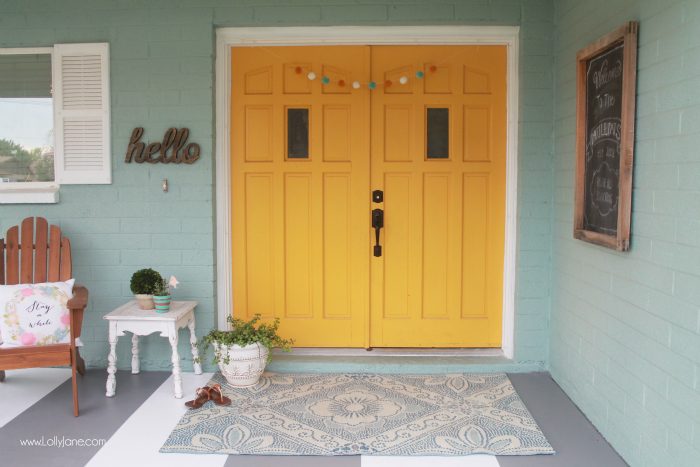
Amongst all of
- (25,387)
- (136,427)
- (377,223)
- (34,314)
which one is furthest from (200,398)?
(377,223)

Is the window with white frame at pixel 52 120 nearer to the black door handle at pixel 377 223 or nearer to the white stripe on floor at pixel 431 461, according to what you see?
the black door handle at pixel 377 223

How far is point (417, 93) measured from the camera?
13.9 feet

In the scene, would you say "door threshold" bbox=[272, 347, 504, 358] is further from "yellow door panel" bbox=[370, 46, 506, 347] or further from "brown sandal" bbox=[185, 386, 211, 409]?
"brown sandal" bbox=[185, 386, 211, 409]

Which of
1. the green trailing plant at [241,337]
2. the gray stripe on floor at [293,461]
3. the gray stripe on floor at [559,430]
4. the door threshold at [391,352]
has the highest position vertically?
the green trailing plant at [241,337]

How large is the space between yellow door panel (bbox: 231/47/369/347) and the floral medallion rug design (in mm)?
520

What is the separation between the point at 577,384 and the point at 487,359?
719 mm

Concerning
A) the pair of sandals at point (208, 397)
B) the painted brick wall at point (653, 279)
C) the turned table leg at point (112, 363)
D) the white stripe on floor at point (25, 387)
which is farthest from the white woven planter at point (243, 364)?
the painted brick wall at point (653, 279)

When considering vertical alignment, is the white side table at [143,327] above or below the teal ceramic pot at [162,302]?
below

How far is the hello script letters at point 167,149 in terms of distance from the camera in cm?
410

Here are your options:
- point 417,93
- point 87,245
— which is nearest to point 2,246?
point 87,245

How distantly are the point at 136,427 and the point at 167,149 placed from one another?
177 centimetres

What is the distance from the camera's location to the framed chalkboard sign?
284 cm

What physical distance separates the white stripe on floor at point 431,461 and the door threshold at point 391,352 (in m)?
1.28

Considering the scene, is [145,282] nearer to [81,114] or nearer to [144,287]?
[144,287]
